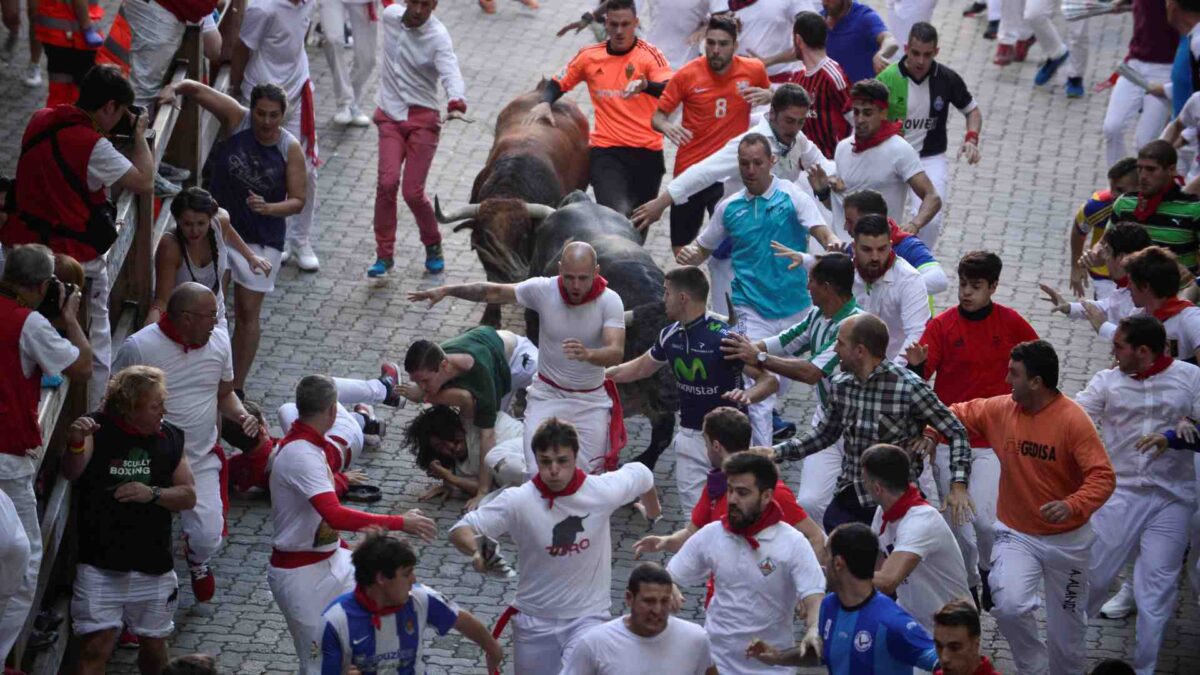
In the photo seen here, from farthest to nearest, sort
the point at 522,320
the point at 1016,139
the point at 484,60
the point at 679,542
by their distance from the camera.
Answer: the point at 484,60, the point at 1016,139, the point at 522,320, the point at 679,542

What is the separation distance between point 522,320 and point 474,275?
75cm

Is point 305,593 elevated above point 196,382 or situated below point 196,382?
below

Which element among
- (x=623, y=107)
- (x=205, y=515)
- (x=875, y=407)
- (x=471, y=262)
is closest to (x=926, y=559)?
(x=875, y=407)

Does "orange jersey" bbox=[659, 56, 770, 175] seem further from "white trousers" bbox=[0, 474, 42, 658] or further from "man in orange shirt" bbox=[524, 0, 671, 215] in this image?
"white trousers" bbox=[0, 474, 42, 658]

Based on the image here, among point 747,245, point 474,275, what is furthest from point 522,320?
point 747,245

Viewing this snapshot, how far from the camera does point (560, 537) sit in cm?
863

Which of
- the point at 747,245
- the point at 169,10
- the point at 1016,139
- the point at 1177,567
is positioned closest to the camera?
the point at 1177,567

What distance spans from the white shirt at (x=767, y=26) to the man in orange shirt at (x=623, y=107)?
3.56ft

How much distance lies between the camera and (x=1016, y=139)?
17.8m

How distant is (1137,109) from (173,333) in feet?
29.7

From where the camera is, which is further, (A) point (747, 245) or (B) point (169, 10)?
(B) point (169, 10)

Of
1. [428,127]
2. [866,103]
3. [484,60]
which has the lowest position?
[484,60]

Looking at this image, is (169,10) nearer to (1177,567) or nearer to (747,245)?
(747,245)

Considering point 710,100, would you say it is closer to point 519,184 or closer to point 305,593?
point 519,184
